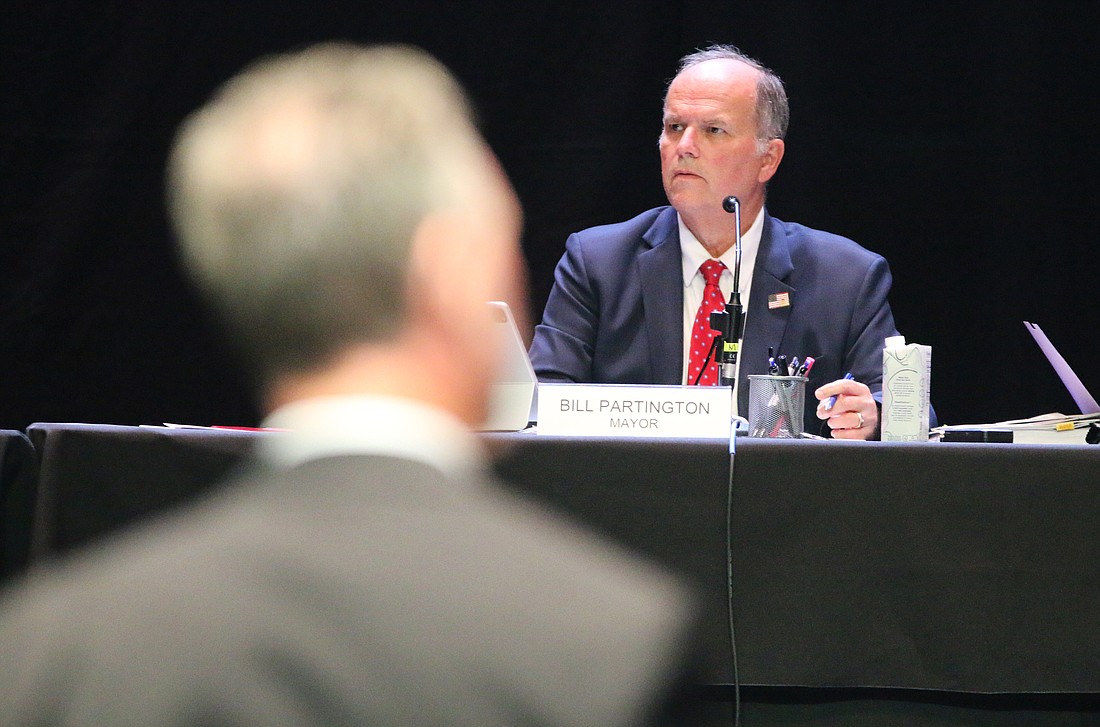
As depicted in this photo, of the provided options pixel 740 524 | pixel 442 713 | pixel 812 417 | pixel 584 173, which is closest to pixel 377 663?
pixel 442 713

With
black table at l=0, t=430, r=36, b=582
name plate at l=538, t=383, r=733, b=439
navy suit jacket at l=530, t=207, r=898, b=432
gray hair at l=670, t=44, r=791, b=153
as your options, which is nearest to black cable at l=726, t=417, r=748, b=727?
name plate at l=538, t=383, r=733, b=439

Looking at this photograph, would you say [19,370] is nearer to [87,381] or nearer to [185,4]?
[87,381]

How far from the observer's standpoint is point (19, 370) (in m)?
3.37

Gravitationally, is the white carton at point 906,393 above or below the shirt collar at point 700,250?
below

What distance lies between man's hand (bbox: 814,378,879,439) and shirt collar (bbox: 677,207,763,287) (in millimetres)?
794

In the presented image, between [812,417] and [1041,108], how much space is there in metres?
1.30

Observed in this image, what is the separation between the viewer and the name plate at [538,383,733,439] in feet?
5.47

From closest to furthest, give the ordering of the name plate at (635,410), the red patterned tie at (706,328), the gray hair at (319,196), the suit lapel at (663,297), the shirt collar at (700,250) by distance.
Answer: the gray hair at (319,196), the name plate at (635,410), the red patterned tie at (706,328), the suit lapel at (663,297), the shirt collar at (700,250)

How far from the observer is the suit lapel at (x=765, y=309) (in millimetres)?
2568

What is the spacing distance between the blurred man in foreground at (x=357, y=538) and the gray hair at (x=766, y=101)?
231cm

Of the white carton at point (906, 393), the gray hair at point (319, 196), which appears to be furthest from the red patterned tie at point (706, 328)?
the gray hair at point (319, 196)

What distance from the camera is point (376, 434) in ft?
1.88

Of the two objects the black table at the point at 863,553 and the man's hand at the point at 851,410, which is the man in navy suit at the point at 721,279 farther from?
the black table at the point at 863,553

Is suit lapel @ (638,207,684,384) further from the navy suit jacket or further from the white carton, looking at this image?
the white carton
